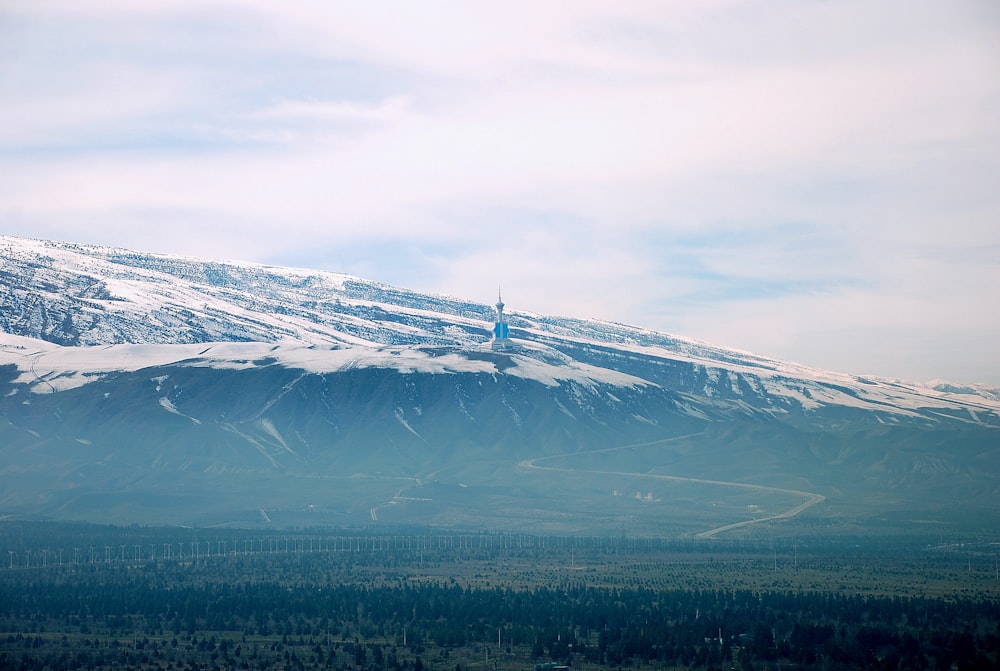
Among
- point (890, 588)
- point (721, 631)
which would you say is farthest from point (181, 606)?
point (890, 588)

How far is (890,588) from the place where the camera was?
7357 inches

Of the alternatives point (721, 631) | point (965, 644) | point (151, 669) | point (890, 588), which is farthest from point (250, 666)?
point (890, 588)

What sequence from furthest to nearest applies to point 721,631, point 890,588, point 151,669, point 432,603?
1. point 890,588
2. point 432,603
3. point 721,631
4. point 151,669

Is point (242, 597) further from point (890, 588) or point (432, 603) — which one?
point (890, 588)

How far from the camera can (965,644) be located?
5221 inches

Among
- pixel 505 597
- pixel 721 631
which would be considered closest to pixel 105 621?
pixel 505 597

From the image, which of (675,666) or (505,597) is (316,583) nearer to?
(505,597)

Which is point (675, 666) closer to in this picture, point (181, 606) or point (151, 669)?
point (151, 669)

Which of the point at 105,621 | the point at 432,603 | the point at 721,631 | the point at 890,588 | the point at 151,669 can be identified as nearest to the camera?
the point at 151,669

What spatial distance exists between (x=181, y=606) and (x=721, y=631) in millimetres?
62324

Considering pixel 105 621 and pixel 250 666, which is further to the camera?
pixel 105 621

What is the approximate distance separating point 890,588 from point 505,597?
47842 mm

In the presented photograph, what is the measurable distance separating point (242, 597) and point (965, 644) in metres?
85.4

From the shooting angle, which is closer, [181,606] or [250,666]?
[250,666]
